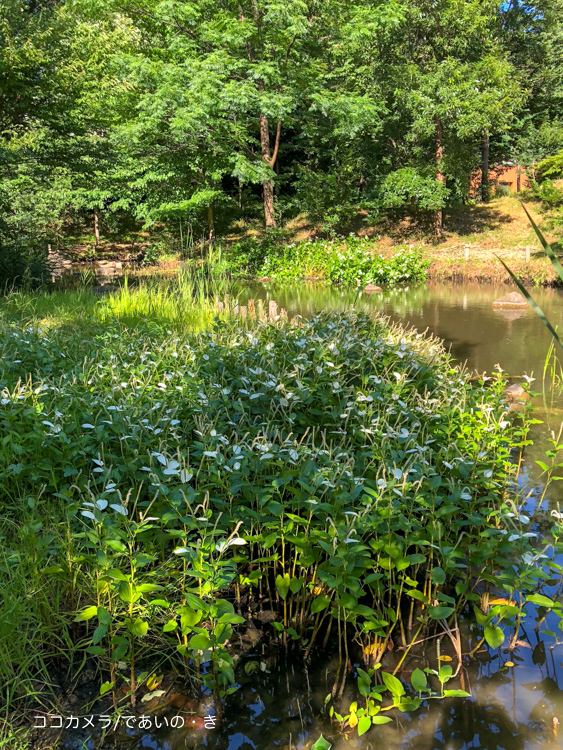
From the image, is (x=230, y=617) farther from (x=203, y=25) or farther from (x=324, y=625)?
(x=203, y=25)

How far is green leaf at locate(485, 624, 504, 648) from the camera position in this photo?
2008 mm

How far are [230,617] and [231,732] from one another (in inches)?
22.4

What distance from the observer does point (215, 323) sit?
5.98 m

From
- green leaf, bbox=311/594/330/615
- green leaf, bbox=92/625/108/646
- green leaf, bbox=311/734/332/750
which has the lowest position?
green leaf, bbox=311/734/332/750

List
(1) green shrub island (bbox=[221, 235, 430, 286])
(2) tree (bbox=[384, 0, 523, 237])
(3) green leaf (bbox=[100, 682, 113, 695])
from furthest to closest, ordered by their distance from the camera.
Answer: (2) tree (bbox=[384, 0, 523, 237])
(1) green shrub island (bbox=[221, 235, 430, 286])
(3) green leaf (bbox=[100, 682, 113, 695])

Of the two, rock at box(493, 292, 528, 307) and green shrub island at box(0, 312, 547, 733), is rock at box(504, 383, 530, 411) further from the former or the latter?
rock at box(493, 292, 528, 307)

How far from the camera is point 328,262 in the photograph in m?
17.6

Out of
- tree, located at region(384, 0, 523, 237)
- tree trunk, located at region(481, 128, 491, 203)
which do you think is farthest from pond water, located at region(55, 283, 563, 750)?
tree trunk, located at region(481, 128, 491, 203)

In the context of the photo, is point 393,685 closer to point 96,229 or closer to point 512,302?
point 512,302

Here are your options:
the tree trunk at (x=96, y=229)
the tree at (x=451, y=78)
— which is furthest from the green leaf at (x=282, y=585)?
the tree trunk at (x=96, y=229)

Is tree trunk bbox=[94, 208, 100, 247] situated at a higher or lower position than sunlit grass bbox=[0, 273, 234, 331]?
higher

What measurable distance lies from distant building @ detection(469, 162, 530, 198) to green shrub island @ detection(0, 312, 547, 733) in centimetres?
2542

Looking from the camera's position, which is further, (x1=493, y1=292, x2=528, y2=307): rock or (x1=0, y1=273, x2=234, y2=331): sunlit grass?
(x1=493, y1=292, x2=528, y2=307): rock

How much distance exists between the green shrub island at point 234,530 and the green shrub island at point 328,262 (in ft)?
41.4
